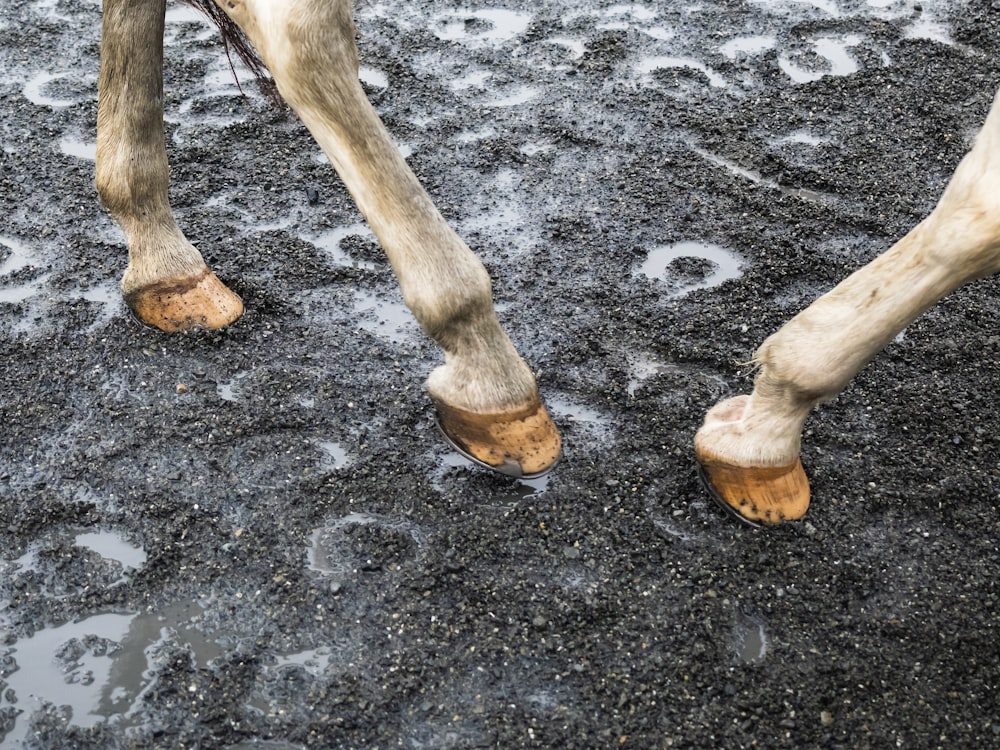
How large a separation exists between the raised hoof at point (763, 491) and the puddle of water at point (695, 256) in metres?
0.96

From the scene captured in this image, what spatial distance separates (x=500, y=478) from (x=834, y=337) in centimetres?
93

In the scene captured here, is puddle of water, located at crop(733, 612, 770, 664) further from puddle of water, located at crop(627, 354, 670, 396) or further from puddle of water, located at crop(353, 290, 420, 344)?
puddle of water, located at crop(353, 290, 420, 344)

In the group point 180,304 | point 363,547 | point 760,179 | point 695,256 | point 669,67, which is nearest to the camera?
point 363,547

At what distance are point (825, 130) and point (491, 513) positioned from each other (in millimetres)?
2488

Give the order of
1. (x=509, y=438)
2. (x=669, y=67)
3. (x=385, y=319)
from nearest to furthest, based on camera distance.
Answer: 1. (x=509, y=438)
2. (x=385, y=319)
3. (x=669, y=67)

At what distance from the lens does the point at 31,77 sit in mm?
4523

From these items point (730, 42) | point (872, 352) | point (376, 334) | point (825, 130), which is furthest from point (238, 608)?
point (730, 42)

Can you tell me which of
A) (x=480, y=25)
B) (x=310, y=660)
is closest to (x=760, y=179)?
(x=480, y=25)

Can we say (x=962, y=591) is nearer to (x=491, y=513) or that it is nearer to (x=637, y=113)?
(x=491, y=513)

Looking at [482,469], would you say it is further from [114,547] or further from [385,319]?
[114,547]

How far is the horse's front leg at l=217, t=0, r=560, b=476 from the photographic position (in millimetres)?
2088

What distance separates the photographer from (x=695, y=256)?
3.51 meters

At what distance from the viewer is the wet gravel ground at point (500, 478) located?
7.08 feet

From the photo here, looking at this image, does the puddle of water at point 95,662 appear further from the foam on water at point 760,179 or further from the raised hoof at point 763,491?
the foam on water at point 760,179
